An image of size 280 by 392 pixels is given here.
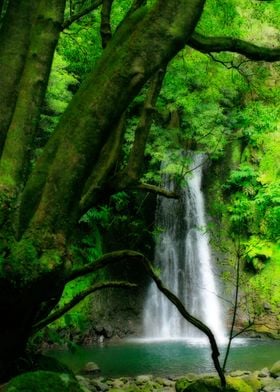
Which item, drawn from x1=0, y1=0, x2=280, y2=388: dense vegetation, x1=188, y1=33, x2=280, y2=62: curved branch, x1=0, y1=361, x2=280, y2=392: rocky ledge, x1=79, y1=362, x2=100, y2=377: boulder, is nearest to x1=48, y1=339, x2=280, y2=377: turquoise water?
x1=79, y1=362, x2=100, y2=377: boulder

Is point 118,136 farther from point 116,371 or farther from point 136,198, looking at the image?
point 136,198

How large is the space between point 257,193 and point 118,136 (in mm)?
13583

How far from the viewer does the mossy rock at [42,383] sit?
3.09 m

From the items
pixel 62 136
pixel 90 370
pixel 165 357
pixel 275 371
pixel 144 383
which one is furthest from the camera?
pixel 165 357

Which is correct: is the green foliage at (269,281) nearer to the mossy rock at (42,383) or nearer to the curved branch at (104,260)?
the curved branch at (104,260)

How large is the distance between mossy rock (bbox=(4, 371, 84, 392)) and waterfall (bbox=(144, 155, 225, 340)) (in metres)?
11.7

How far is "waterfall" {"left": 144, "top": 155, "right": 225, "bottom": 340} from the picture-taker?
15.2 meters

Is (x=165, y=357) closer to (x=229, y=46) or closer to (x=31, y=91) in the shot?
(x=229, y=46)

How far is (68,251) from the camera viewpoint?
354 centimetres

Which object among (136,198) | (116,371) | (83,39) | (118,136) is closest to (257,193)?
(136,198)

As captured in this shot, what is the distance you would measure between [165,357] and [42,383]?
7.99 m

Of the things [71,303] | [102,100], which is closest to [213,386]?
[71,303]

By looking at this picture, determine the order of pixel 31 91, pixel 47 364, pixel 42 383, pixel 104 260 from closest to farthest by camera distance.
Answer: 1. pixel 42 383
2. pixel 31 91
3. pixel 104 260
4. pixel 47 364

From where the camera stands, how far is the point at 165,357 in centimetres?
1070
